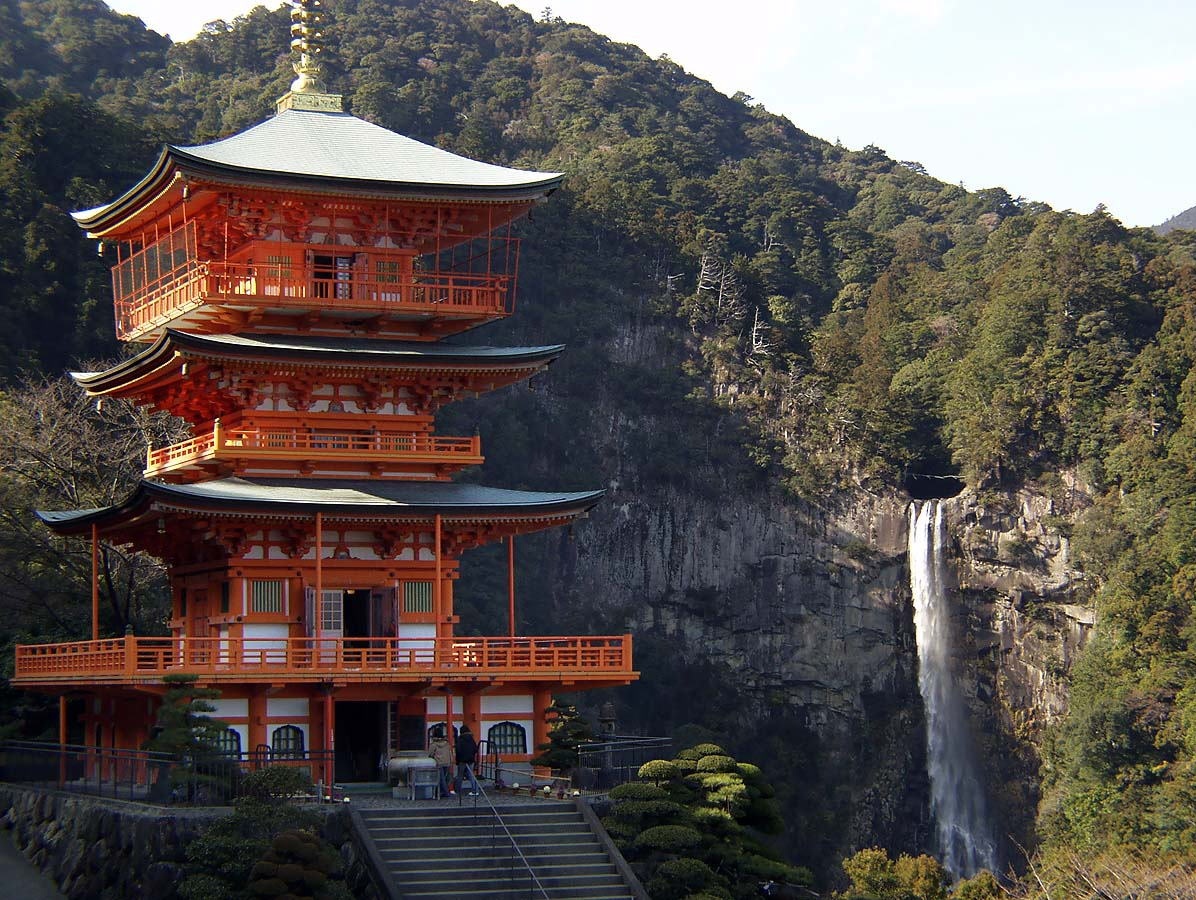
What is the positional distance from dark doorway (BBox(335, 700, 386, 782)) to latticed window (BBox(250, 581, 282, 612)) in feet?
7.29

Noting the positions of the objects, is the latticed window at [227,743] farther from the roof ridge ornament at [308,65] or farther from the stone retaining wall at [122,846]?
the roof ridge ornament at [308,65]

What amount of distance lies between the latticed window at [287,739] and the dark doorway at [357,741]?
1.38 meters

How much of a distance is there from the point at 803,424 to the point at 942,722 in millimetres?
15492

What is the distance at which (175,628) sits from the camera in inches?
1550

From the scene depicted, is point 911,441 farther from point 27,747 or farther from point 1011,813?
point 27,747

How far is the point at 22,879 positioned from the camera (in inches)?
1267

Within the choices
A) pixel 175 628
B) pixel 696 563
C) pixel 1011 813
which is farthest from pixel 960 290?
pixel 175 628

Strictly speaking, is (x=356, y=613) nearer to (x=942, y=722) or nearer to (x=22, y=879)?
(x=22, y=879)

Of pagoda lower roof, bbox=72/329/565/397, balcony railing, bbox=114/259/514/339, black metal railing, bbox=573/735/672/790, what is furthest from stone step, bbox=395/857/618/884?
balcony railing, bbox=114/259/514/339

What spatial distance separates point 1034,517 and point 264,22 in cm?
5862

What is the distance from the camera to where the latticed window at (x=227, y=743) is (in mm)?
32406

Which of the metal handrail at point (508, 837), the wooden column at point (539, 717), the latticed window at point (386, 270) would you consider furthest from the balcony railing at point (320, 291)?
the metal handrail at point (508, 837)

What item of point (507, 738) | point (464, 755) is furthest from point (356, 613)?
point (464, 755)

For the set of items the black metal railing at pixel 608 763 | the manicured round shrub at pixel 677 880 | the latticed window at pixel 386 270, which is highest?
the latticed window at pixel 386 270
